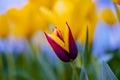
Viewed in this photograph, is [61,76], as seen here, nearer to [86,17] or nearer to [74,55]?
[86,17]

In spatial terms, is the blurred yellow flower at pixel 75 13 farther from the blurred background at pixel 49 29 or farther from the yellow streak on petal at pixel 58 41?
the yellow streak on petal at pixel 58 41

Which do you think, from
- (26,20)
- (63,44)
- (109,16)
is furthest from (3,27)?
(63,44)

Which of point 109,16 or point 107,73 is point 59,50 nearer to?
point 107,73

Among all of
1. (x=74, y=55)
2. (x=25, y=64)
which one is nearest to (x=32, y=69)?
(x=25, y=64)

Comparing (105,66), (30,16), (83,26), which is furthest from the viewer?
(30,16)

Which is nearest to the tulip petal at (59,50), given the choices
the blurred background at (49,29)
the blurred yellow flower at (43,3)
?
the blurred background at (49,29)

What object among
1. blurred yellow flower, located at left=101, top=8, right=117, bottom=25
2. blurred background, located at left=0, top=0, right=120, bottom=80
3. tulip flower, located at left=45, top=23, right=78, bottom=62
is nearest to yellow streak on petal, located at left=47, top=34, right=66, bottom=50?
tulip flower, located at left=45, top=23, right=78, bottom=62

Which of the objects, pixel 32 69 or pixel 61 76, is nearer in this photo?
pixel 61 76
